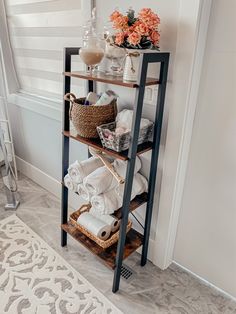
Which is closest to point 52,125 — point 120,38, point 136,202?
point 136,202

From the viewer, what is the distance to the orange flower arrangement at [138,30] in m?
1.11

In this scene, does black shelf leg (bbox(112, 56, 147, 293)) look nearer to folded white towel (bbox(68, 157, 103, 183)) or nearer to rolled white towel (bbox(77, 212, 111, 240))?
rolled white towel (bbox(77, 212, 111, 240))

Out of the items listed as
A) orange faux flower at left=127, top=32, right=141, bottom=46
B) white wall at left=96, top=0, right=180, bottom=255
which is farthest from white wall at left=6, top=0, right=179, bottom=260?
orange faux flower at left=127, top=32, right=141, bottom=46

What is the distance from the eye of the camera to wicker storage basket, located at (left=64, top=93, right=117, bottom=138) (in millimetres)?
1324

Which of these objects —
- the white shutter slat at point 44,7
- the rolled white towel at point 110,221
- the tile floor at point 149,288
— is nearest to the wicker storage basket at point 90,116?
the rolled white towel at point 110,221

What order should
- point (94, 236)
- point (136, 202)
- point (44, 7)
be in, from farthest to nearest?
point (44, 7)
point (94, 236)
point (136, 202)

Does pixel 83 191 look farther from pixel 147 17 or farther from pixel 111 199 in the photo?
pixel 147 17

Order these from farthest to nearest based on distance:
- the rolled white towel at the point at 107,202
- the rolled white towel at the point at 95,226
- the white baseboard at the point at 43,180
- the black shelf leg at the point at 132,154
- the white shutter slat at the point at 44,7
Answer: the white baseboard at the point at 43,180 → the white shutter slat at the point at 44,7 → the rolled white towel at the point at 95,226 → the rolled white towel at the point at 107,202 → the black shelf leg at the point at 132,154

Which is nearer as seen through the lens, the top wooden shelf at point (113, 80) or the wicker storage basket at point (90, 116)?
the top wooden shelf at point (113, 80)

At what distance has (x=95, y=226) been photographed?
62.1 inches

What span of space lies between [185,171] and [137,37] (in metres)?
0.77

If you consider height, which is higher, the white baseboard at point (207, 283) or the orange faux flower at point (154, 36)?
the orange faux flower at point (154, 36)

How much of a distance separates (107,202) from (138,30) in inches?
32.9

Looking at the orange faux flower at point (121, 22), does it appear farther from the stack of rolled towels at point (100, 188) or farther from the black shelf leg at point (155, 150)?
the stack of rolled towels at point (100, 188)
